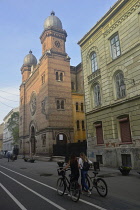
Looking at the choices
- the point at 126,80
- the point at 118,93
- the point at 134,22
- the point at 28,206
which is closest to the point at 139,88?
the point at 126,80

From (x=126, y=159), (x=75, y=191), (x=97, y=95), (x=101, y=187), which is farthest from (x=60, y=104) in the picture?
(x=75, y=191)

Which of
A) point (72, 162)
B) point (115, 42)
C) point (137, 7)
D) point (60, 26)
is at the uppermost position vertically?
point (60, 26)

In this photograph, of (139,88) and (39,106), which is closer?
(139,88)

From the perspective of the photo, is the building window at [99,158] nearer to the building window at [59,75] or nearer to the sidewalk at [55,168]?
the sidewalk at [55,168]

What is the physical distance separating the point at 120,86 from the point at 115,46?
161 inches

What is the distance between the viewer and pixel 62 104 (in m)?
34.5

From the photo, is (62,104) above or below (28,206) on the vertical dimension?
above

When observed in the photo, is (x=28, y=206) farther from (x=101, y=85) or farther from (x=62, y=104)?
(x=62, y=104)

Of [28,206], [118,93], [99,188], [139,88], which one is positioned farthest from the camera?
[118,93]

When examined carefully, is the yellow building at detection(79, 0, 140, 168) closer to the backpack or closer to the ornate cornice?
the ornate cornice

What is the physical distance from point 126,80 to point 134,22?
192 inches

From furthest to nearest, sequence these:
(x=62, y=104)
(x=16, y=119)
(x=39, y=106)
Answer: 1. (x=16, y=119)
2. (x=39, y=106)
3. (x=62, y=104)

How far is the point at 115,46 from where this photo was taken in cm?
1848

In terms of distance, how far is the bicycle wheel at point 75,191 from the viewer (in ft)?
22.5
